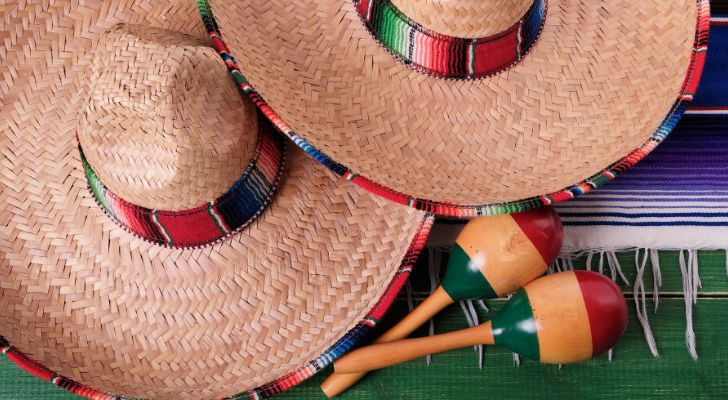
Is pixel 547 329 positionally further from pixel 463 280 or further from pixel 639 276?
pixel 639 276

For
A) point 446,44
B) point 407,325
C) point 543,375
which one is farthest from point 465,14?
point 543,375

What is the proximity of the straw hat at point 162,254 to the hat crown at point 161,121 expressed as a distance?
0.06 feet

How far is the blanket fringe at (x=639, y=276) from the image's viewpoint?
4.42 ft

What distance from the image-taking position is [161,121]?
1.00 m

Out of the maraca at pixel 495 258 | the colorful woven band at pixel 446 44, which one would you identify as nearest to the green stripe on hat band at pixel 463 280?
the maraca at pixel 495 258

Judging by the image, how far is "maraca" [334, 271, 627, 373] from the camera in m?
1.18

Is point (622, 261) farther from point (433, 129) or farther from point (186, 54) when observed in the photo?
point (186, 54)

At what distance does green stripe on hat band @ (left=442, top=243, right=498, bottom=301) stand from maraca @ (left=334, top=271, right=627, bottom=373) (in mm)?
45

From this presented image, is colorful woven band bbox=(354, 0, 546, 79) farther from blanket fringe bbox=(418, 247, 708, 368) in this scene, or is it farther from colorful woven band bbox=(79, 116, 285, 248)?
blanket fringe bbox=(418, 247, 708, 368)

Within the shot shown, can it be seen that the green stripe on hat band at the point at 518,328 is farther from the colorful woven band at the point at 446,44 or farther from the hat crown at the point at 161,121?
the hat crown at the point at 161,121

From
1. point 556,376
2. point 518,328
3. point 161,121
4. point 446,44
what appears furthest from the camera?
point 556,376

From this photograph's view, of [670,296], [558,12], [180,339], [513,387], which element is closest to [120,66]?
[180,339]

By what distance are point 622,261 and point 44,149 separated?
0.93m

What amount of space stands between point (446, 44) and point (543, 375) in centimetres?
57
